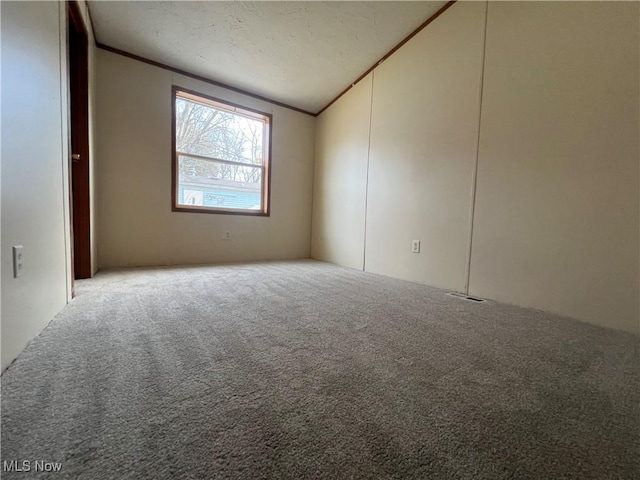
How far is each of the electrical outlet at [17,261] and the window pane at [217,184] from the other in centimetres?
230

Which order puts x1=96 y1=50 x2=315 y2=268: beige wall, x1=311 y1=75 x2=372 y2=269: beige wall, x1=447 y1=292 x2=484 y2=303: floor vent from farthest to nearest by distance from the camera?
1. x1=311 y1=75 x2=372 y2=269: beige wall
2. x1=96 y1=50 x2=315 y2=268: beige wall
3. x1=447 y1=292 x2=484 y2=303: floor vent

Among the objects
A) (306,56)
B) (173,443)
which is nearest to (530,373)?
(173,443)

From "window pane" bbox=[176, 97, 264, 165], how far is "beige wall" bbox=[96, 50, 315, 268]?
0.56ft

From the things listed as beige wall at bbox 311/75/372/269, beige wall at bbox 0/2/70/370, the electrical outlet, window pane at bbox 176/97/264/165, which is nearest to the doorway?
beige wall at bbox 0/2/70/370

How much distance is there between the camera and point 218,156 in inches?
132

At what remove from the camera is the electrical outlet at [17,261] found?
0.94 m

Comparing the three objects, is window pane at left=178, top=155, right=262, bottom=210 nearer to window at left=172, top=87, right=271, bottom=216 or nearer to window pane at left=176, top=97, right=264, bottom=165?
window at left=172, top=87, right=271, bottom=216

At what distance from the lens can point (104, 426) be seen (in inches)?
25.4

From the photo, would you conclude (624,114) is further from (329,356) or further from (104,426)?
(104,426)

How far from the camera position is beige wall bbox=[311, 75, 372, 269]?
323 centimetres

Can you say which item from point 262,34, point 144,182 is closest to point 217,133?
point 144,182

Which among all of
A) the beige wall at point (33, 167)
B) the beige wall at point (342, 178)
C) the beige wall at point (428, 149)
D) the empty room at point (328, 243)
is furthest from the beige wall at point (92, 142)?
the beige wall at point (428, 149)

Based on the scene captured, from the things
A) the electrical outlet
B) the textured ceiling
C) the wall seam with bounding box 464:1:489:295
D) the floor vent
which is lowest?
the floor vent

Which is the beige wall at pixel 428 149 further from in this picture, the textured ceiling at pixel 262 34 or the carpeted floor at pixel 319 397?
the carpeted floor at pixel 319 397
